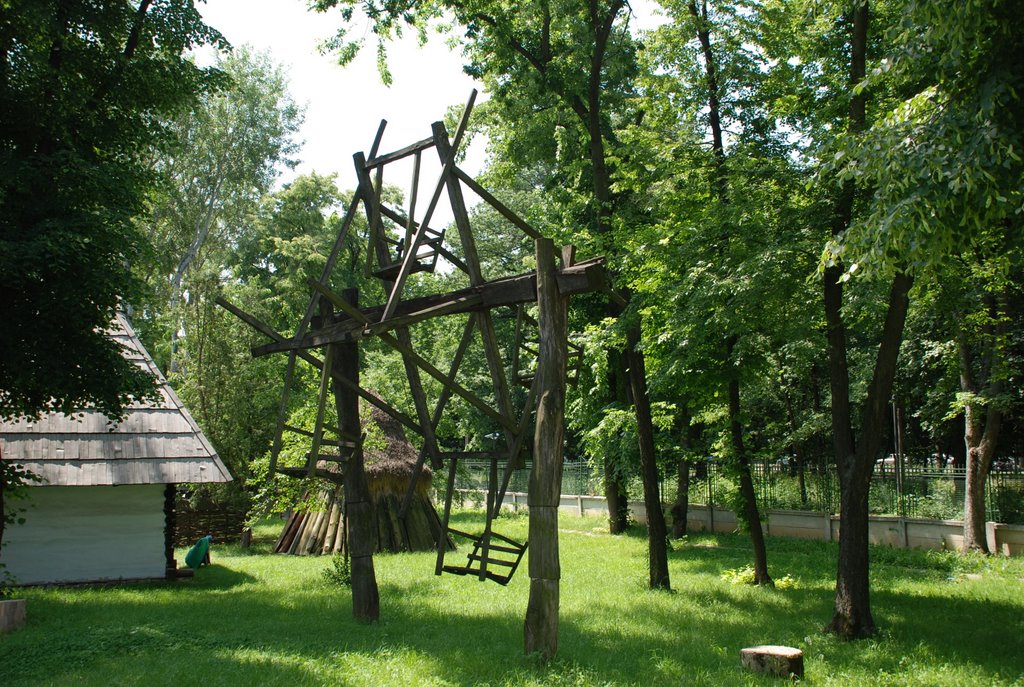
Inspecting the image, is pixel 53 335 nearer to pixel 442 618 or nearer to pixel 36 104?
pixel 36 104

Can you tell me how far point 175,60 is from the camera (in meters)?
12.8

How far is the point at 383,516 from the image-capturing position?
20219mm

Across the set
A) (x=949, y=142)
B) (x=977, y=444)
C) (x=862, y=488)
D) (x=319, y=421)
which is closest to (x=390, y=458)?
(x=319, y=421)

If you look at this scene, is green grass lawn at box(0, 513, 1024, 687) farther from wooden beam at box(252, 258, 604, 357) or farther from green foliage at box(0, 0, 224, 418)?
wooden beam at box(252, 258, 604, 357)

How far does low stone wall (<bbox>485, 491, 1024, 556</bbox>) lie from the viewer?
54.8 feet

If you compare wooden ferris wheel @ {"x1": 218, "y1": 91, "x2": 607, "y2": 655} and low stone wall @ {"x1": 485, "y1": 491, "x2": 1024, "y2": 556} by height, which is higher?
wooden ferris wheel @ {"x1": 218, "y1": 91, "x2": 607, "y2": 655}

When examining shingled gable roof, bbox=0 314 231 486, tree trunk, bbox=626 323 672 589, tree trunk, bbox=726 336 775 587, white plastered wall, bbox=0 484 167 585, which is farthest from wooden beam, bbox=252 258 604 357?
white plastered wall, bbox=0 484 167 585

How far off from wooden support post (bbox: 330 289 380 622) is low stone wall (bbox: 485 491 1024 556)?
12.0 m

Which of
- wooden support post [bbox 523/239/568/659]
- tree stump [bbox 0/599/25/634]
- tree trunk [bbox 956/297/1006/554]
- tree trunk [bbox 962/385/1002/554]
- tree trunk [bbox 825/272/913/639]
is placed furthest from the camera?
tree trunk [bbox 962/385/1002/554]

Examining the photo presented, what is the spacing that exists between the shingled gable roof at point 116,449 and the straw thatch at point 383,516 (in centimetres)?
426

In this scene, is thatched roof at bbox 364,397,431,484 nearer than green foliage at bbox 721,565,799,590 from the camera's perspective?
No

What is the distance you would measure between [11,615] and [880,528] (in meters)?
17.5

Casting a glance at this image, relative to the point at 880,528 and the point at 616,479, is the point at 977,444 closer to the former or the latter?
the point at 880,528

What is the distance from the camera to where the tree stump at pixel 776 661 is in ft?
27.2
